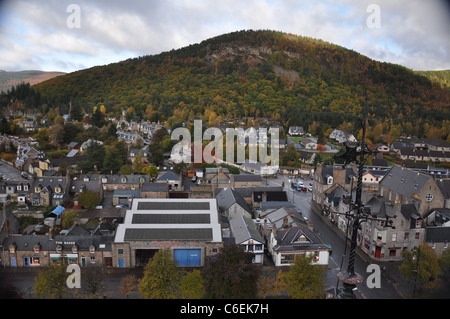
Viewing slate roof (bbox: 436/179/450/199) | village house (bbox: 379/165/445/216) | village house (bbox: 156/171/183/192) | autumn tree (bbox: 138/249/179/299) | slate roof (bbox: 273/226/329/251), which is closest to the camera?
autumn tree (bbox: 138/249/179/299)

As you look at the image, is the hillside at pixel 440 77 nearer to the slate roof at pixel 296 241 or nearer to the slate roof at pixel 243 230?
the slate roof at pixel 296 241

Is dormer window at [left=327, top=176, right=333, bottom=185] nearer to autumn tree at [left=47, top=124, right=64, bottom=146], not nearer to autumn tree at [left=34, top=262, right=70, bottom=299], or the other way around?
autumn tree at [left=34, top=262, right=70, bottom=299]

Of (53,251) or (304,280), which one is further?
(53,251)

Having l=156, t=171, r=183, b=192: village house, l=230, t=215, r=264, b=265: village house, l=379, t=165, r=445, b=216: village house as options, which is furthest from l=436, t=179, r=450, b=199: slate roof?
l=156, t=171, r=183, b=192: village house

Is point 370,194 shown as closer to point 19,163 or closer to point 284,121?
point 19,163

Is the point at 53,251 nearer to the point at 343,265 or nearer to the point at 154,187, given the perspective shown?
the point at 154,187

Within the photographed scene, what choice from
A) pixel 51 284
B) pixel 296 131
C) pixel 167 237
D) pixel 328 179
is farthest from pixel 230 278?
pixel 296 131
